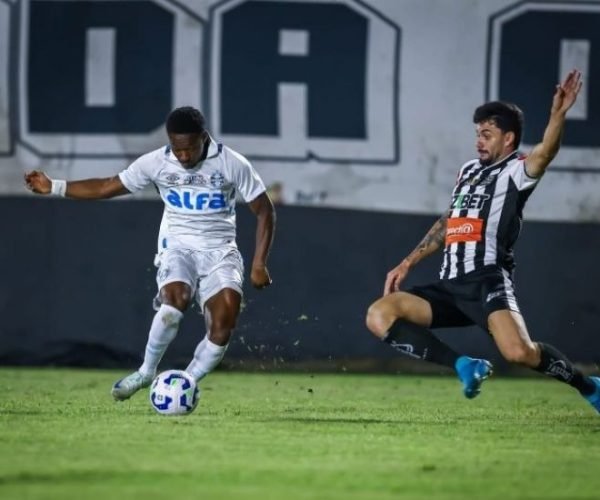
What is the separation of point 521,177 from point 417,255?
82 cm

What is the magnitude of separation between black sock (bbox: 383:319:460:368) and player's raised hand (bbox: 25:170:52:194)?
2.37m

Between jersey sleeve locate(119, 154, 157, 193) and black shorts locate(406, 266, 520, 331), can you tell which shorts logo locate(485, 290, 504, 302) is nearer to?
black shorts locate(406, 266, 520, 331)

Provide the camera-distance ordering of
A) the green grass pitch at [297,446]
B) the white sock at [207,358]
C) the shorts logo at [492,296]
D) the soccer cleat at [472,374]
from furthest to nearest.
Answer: the white sock at [207,358] → the shorts logo at [492,296] → the soccer cleat at [472,374] → the green grass pitch at [297,446]

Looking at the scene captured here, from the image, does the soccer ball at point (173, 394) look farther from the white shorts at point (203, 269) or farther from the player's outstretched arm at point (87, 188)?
the player's outstretched arm at point (87, 188)

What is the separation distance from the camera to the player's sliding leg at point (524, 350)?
8422mm

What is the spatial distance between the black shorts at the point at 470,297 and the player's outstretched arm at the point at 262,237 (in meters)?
0.90

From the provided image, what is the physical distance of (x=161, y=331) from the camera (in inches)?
353

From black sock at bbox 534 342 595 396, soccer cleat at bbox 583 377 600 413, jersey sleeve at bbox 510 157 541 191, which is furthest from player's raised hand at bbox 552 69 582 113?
soccer cleat at bbox 583 377 600 413

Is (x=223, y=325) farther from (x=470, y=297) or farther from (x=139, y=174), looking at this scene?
(x=470, y=297)

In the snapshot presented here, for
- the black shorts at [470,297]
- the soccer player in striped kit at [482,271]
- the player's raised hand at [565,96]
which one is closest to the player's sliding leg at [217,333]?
the soccer player in striped kit at [482,271]

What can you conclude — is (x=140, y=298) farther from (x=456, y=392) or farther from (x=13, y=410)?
(x=13, y=410)


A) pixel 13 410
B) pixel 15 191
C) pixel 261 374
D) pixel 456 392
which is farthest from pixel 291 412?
pixel 15 191

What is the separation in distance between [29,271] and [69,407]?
15.4 feet

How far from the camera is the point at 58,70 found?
45.8 feet
